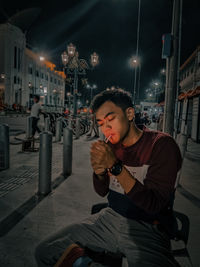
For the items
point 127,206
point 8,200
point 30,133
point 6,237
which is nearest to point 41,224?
point 6,237

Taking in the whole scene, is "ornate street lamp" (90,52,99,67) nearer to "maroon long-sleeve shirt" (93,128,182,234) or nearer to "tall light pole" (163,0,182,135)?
"tall light pole" (163,0,182,135)

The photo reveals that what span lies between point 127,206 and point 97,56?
1673 centimetres

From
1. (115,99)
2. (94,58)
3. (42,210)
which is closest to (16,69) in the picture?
(94,58)

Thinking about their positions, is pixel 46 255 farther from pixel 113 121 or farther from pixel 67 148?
pixel 67 148

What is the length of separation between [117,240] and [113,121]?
0.82m

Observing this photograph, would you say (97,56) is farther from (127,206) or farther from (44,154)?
(127,206)

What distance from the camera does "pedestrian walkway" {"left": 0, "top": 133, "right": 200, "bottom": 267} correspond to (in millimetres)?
2672

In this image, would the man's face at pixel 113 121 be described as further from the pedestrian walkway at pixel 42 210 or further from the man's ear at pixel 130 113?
the pedestrian walkway at pixel 42 210

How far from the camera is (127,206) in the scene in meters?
1.65

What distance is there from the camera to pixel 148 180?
4.90 feet

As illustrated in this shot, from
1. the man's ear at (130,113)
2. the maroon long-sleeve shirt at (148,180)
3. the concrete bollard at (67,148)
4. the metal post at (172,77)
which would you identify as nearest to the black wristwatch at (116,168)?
the maroon long-sleeve shirt at (148,180)

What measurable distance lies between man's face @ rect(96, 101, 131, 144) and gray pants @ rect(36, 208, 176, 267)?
1.92ft

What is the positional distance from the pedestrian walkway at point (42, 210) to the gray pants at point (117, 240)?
117 centimetres

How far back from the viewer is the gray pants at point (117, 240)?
1339 millimetres
